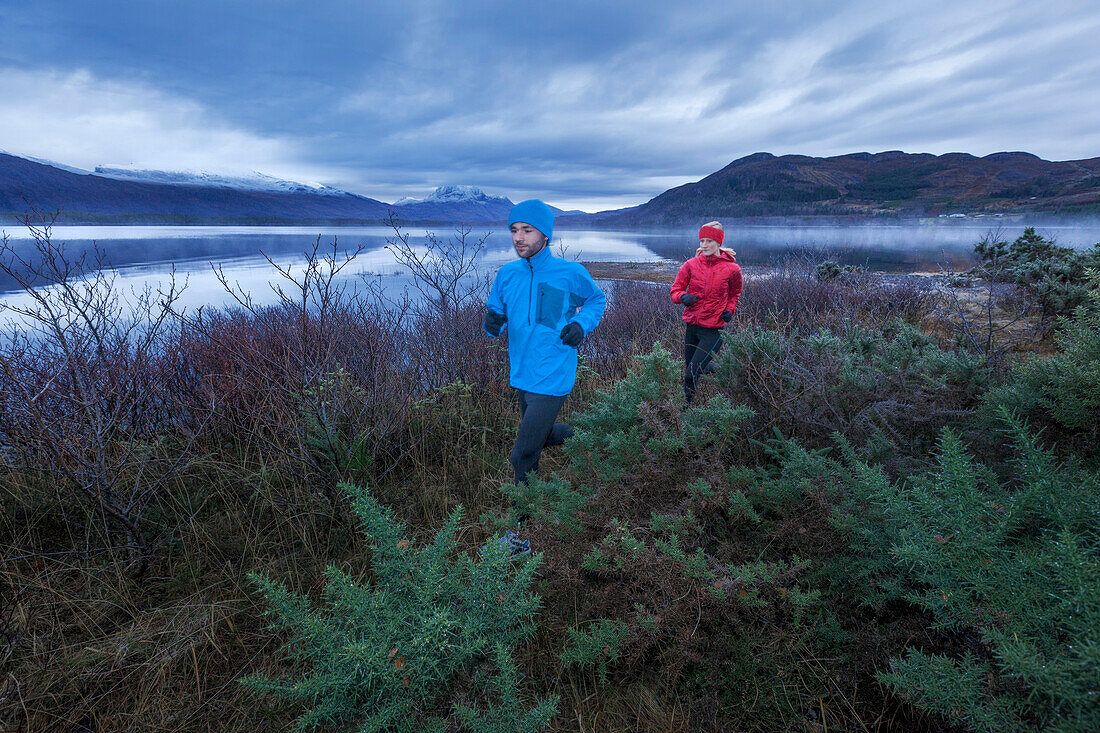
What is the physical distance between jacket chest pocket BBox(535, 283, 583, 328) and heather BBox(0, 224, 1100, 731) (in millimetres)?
700

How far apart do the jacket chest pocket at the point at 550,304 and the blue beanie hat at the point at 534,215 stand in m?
0.40

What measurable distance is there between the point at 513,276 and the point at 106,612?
2.97m

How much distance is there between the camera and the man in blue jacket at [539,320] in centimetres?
302

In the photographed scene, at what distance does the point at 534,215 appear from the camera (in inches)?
118

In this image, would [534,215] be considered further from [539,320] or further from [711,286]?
[711,286]

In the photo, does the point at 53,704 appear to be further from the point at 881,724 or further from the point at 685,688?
the point at 881,724

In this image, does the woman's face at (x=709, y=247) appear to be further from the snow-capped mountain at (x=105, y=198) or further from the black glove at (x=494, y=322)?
the snow-capped mountain at (x=105, y=198)

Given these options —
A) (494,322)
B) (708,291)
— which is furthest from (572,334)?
(708,291)

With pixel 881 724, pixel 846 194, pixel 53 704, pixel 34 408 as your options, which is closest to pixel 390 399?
pixel 34 408

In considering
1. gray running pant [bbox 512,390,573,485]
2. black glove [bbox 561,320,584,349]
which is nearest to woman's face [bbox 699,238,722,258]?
black glove [bbox 561,320,584,349]

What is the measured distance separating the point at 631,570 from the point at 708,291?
14.0ft

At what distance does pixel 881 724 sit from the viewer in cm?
159

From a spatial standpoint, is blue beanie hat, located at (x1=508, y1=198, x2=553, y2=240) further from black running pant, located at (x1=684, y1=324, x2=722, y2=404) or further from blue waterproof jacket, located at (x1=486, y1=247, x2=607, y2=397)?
black running pant, located at (x1=684, y1=324, x2=722, y2=404)

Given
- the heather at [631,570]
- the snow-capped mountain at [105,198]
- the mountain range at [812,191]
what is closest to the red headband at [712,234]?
the heather at [631,570]
